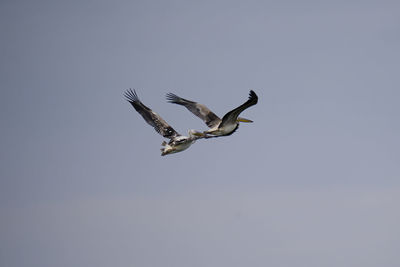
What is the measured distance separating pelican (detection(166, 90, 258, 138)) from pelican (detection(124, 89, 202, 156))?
0.83 meters

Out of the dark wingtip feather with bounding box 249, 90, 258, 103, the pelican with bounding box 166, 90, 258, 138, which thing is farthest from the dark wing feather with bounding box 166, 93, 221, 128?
the dark wingtip feather with bounding box 249, 90, 258, 103

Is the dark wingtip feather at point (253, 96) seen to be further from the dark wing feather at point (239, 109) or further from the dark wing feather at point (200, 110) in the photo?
the dark wing feather at point (200, 110)

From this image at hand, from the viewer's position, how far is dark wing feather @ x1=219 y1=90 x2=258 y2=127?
28812 mm

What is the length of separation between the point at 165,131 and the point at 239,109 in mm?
7197

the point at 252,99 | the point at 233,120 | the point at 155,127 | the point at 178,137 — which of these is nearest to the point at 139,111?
the point at 155,127

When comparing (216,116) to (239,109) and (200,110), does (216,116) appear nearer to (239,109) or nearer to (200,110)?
(200,110)

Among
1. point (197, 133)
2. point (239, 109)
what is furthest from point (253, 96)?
point (197, 133)

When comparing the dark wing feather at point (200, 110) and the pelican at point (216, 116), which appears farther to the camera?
the dark wing feather at point (200, 110)

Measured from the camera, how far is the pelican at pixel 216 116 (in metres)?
30.1

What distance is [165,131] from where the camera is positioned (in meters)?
36.4

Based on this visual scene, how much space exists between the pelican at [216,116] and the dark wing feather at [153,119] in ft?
6.33

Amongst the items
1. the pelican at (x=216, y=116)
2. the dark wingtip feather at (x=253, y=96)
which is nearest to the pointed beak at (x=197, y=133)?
the pelican at (x=216, y=116)

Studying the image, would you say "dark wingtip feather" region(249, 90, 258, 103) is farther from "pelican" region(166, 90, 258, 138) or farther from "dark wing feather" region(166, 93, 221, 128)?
"dark wing feather" region(166, 93, 221, 128)

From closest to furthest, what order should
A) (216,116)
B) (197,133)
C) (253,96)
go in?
(253,96), (197,133), (216,116)
